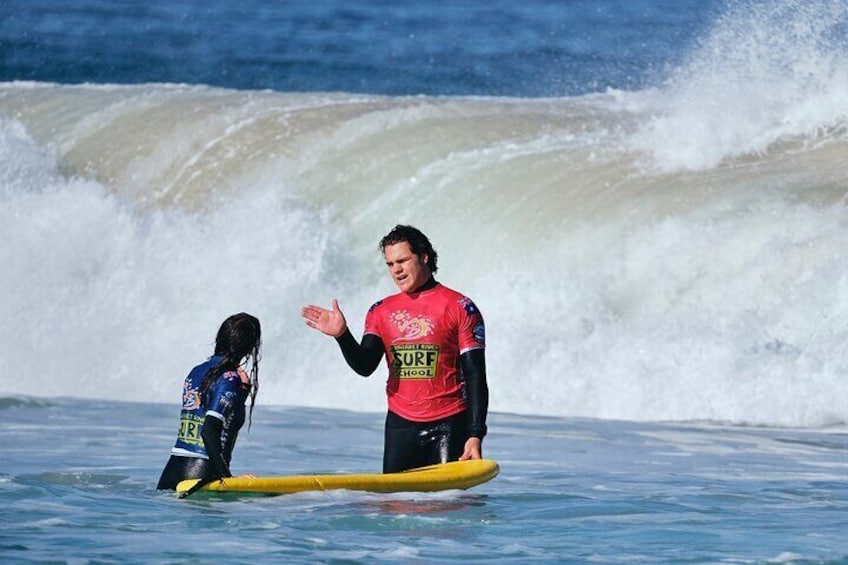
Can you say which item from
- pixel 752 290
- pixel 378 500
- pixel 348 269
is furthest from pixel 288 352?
pixel 378 500

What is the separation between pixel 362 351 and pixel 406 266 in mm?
393

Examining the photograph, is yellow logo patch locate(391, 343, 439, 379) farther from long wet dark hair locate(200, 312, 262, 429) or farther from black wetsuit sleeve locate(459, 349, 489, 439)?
long wet dark hair locate(200, 312, 262, 429)

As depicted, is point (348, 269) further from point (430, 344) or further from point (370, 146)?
point (430, 344)

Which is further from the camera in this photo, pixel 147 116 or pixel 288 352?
pixel 147 116

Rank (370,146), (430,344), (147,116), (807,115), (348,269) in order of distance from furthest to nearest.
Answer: (147,116) < (370,146) < (807,115) < (348,269) < (430,344)

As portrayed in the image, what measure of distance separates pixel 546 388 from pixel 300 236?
12.3ft

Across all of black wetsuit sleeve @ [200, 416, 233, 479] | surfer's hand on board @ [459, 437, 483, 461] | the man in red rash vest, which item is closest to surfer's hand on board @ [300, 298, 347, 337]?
the man in red rash vest

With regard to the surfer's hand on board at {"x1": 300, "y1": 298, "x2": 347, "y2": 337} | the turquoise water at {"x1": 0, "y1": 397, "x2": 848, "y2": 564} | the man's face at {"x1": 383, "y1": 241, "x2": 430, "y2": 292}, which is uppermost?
the man's face at {"x1": 383, "y1": 241, "x2": 430, "y2": 292}

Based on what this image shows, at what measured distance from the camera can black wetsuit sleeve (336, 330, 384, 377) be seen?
7.19m

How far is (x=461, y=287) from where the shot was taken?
15531 mm

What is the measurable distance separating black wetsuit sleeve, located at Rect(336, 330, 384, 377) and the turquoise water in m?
0.59

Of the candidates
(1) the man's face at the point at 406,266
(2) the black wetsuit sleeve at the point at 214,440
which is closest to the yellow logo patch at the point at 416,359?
(1) the man's face at the point at 406,266

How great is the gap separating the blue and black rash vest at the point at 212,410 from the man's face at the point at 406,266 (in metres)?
0.78

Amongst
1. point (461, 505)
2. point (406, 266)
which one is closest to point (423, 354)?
point (406, 266)
